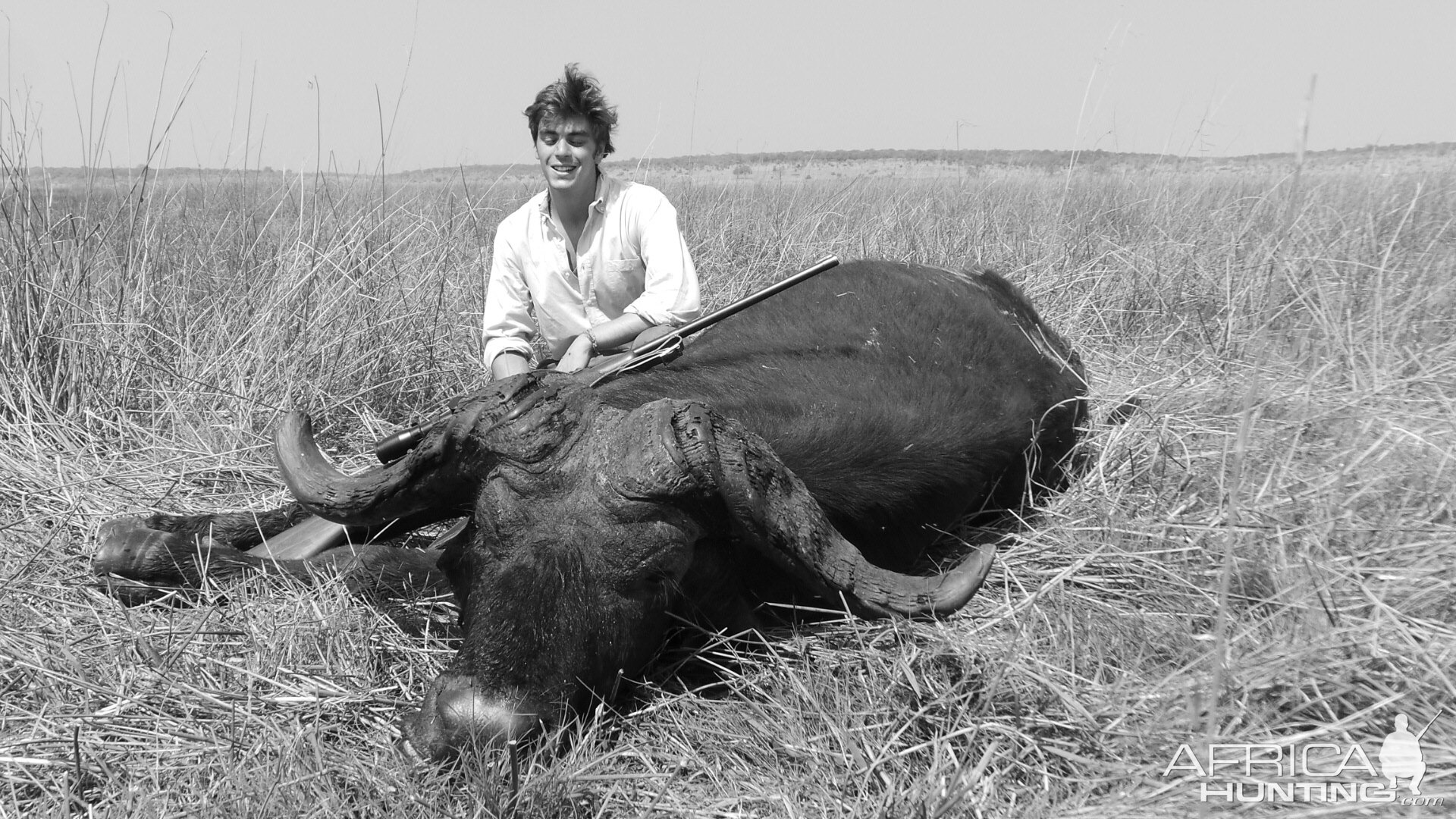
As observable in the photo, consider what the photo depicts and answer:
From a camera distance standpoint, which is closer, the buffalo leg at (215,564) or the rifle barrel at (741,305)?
the buffalo leg at (215,564)

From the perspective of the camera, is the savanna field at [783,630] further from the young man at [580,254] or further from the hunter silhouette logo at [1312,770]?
the young man at [580,254]

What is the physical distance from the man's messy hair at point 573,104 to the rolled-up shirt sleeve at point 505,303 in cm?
58

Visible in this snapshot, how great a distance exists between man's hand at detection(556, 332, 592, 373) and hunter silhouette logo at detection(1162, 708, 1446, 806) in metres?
2.42

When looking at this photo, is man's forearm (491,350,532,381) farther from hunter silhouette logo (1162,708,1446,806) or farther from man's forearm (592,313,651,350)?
hunter silhouette logo (1162,708,1446,806)

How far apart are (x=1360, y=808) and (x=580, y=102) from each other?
11.8 ft

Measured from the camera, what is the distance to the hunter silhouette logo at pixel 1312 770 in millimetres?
1863

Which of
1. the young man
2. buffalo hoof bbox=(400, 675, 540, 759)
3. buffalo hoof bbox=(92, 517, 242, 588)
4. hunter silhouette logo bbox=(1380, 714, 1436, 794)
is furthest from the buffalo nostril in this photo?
the young man

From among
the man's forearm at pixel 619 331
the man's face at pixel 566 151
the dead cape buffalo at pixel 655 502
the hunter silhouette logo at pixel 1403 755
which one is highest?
the man's face at pixel 566 151

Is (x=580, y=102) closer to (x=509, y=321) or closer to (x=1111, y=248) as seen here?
(x=509, y=321)

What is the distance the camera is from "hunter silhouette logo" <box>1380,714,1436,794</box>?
1.86 meters

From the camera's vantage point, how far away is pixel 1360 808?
1.75m

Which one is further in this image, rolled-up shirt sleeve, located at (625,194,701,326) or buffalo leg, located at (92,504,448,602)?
rolled-up shirt sleeve, located at (625,194,701,326)

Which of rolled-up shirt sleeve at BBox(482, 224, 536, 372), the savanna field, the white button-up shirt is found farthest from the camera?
rolled-up shirt sleeve at BBox(482, 224, 536, 372)

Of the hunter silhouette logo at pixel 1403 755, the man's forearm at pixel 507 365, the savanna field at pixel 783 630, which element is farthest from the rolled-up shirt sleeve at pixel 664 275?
the hunter silhouette logo at pixel 1403 755
